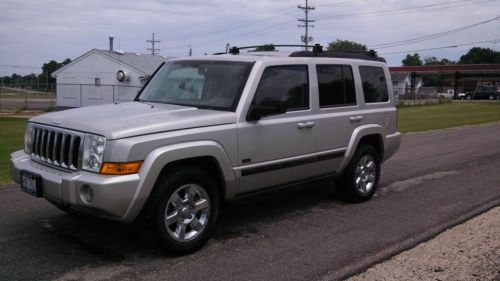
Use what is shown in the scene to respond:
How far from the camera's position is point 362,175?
24.1 feet

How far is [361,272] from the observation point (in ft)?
15.4

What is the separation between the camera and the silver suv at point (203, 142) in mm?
4601

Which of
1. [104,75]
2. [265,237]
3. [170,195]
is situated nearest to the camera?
[170,195]

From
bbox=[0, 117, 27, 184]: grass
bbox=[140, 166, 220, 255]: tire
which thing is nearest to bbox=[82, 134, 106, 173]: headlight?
bbox=[140, 166, 220, 255]: tire

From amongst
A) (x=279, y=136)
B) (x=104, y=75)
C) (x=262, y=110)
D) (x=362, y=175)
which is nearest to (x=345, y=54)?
(x=362, y=175)

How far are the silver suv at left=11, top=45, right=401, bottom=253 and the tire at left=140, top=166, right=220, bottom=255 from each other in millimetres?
10

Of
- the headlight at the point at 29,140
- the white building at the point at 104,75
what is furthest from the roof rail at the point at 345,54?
the white building at the point at 104,75

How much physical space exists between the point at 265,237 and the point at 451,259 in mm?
1812

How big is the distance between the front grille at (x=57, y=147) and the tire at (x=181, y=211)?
2.48 feet

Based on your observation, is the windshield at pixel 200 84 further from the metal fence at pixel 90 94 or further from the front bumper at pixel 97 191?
the metal fence at pixel 90 94

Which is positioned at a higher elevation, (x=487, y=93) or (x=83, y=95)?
(x=487, y=93)

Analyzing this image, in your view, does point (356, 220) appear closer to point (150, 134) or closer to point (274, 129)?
point (274, 129)

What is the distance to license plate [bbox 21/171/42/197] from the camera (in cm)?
497

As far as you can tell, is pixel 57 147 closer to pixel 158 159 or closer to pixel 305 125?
pixel 158 159
